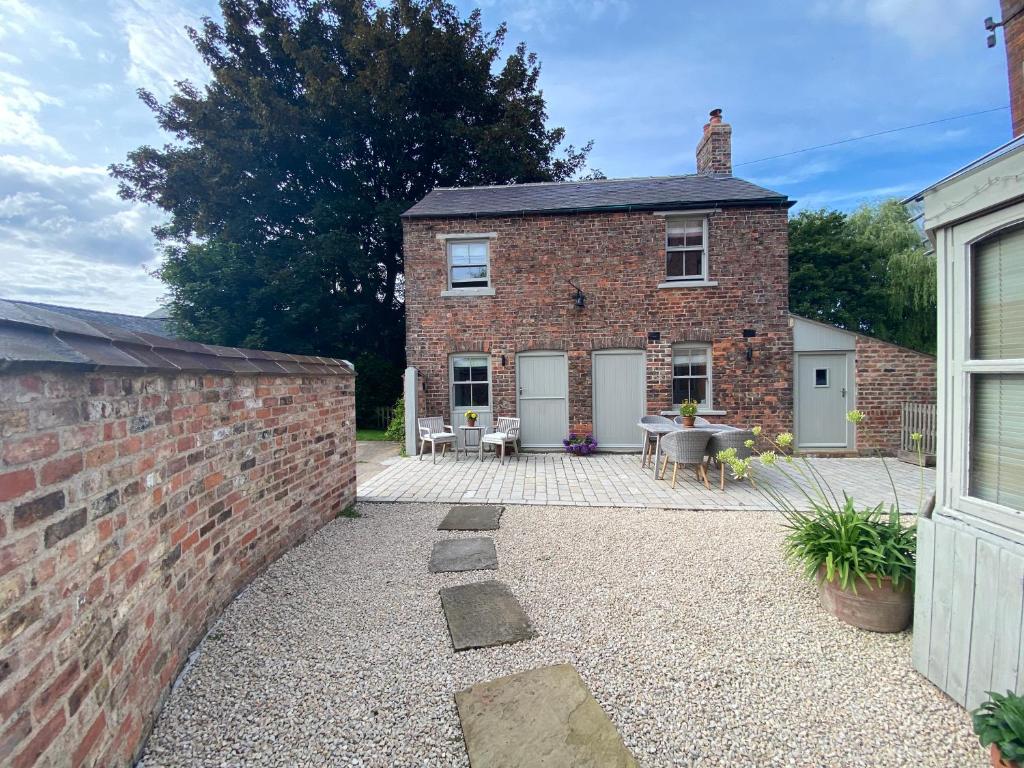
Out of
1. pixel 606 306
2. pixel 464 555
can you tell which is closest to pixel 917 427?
pixel 606 306

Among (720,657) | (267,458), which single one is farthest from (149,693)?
(720,657)

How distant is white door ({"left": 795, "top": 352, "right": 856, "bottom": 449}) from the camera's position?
8.34 m

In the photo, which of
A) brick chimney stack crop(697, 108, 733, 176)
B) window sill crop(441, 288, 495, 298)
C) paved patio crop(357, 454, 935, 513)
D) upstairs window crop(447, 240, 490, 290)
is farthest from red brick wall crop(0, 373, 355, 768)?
brick chimney stack crop(697, 108, 733, 176)

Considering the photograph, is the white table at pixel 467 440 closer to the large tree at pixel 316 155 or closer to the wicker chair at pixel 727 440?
the wicker chair at pixel 727 440

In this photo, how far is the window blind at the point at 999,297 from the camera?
1.80 m

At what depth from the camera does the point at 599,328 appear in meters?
8.79

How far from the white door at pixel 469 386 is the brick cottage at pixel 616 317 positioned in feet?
0.09

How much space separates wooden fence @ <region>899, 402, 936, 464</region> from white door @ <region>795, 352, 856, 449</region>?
778mm

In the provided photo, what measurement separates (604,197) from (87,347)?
9399 millimetres

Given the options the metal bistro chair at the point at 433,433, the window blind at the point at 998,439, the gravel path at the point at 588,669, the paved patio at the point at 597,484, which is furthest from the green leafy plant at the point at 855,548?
the metal bistro chair at the point at 433,433

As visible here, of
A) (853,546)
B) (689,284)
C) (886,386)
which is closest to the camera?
(853,546)

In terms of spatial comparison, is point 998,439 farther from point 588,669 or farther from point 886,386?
point 886,386

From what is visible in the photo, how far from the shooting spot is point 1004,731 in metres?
1.43

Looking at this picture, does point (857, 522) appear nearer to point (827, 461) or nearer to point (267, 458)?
point (267, 458)
